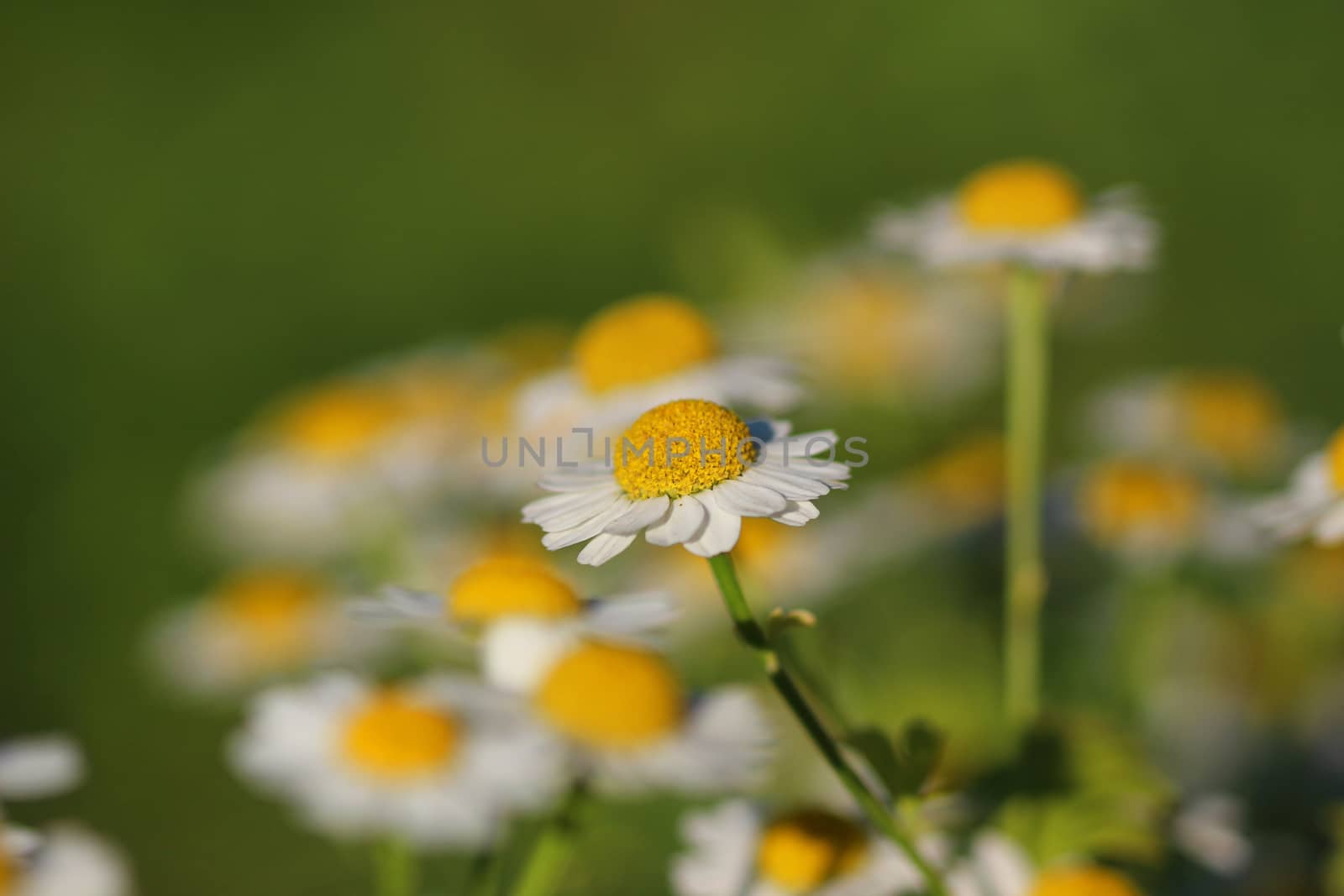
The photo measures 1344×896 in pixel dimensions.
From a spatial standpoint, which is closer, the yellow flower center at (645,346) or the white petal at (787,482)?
the white petal at (787,482)

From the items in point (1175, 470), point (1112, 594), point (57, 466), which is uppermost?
point (1175, 470)

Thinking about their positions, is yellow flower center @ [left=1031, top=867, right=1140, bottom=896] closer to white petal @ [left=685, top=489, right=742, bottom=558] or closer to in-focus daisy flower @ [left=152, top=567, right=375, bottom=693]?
white petal @ [left=685, top=489, right=742, bottom=558]

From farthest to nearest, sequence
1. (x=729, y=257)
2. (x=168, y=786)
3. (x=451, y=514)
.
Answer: (x=168, y=786) < (x=729, y=257) < (x=451, y=514)

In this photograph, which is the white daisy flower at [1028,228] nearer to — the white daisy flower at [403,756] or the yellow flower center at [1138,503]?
the yellow flower center at [1138,503]

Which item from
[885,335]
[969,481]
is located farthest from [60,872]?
[885,335]

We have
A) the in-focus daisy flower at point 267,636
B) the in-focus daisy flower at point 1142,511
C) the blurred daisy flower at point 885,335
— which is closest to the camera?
the in-focus daisy flower at point 1142,511

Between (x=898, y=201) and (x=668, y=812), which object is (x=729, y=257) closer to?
(x=668, y=812)

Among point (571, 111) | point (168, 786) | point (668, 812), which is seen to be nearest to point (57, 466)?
point (168, 786)

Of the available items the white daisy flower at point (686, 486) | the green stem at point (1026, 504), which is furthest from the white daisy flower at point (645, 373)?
the white daisy flower at point (686, 486)
